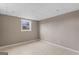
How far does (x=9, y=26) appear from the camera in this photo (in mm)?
4090

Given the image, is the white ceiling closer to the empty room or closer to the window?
the empty room

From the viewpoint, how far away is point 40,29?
5.68m

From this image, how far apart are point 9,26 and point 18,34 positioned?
70 centimetres

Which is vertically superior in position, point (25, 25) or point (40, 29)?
point (25, 25)

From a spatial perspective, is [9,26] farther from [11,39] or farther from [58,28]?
[58,28]

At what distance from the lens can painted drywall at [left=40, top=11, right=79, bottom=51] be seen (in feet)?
10.4

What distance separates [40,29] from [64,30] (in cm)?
224

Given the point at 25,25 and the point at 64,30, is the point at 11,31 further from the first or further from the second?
the point at 64,30

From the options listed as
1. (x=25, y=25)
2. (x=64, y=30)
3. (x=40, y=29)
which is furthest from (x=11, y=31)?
(x=64, y=30)

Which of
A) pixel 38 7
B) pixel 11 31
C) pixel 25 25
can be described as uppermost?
pixel 38 7

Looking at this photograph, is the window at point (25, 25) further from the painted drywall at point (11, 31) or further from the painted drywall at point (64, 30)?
the painted drywall at point (64, 30)

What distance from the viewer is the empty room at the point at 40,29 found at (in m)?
3.02

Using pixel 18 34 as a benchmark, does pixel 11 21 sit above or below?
above
